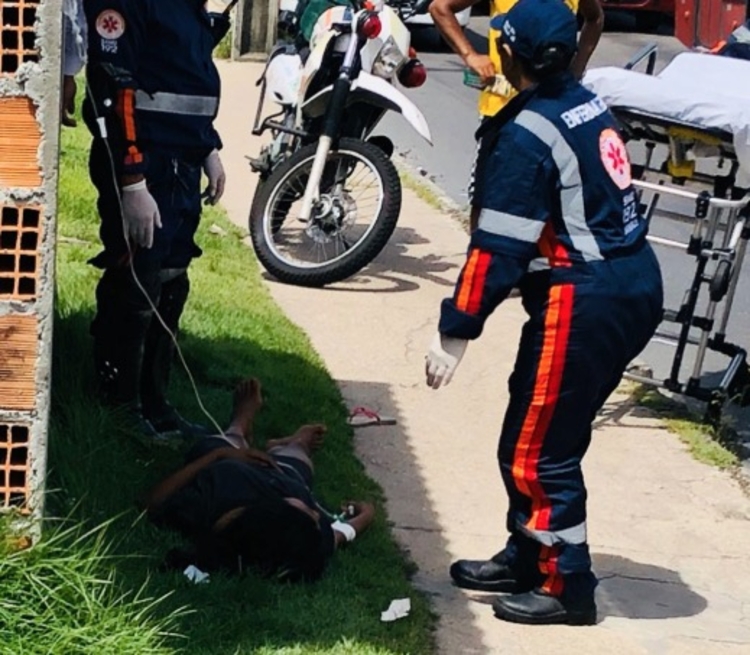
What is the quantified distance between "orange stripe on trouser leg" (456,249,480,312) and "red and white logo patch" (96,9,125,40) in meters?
1.32

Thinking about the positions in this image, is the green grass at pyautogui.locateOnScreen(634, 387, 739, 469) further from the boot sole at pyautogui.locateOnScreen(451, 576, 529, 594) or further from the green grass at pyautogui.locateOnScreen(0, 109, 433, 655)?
the boot sole at pyautogui.locateOnScreen(451, 576, 529, 594)

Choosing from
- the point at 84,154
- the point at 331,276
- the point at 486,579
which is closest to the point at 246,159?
the point at 84,154

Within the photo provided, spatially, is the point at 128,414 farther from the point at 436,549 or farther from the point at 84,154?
the point at 84,154

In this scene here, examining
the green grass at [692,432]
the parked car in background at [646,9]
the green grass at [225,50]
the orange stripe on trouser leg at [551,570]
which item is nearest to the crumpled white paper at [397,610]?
the orange stripe on trouser leg at [551,570]

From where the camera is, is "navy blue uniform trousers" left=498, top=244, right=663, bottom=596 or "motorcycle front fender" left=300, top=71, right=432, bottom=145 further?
"motorcycle front fender" left=300, top=71, right=432, bottom=145

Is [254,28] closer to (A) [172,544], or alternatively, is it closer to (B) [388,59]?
(B) [388,59]

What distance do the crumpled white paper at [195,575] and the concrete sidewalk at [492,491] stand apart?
0.75 m

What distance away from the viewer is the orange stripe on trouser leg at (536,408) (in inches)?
190

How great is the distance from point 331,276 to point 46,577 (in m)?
4.32

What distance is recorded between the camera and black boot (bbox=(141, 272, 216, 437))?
18.7 feet

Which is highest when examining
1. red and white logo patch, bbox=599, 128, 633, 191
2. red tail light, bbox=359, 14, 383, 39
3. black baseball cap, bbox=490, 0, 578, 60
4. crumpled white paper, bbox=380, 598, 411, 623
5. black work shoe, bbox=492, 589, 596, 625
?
black baseball cap, bbox=490, 0, 578, 60

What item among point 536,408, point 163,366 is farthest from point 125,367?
point 536,408

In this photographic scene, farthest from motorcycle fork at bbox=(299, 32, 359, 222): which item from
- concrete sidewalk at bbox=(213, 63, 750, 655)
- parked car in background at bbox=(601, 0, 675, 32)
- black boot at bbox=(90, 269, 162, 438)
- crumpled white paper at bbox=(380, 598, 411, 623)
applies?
parked car in background at bbox=(601, 0, 675, 32)

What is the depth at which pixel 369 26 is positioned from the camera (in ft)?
26.9
